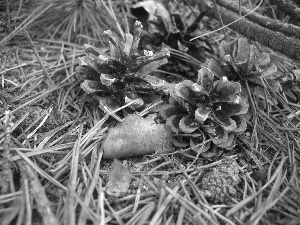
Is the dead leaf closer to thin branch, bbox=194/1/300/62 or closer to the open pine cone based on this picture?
the open pine cone

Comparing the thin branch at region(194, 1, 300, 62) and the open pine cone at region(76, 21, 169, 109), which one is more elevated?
the thin branch at region(194, 1, 300, 62)

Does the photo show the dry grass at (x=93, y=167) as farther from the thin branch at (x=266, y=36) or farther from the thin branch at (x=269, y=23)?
the thin branch at (x=269, y=23)

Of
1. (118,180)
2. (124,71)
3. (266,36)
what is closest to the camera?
(118,180)

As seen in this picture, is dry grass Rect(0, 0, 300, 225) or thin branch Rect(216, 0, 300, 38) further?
thin branch Rect(216, 0, 300, 38)

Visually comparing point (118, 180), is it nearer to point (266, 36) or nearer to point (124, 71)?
point (124, 71)

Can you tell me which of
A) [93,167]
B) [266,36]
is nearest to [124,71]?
[93,167]

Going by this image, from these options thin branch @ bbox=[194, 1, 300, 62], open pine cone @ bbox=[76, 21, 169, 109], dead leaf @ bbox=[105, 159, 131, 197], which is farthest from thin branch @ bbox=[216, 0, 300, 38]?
dead leaf @ bbox=[105, 159, 131, 197]
